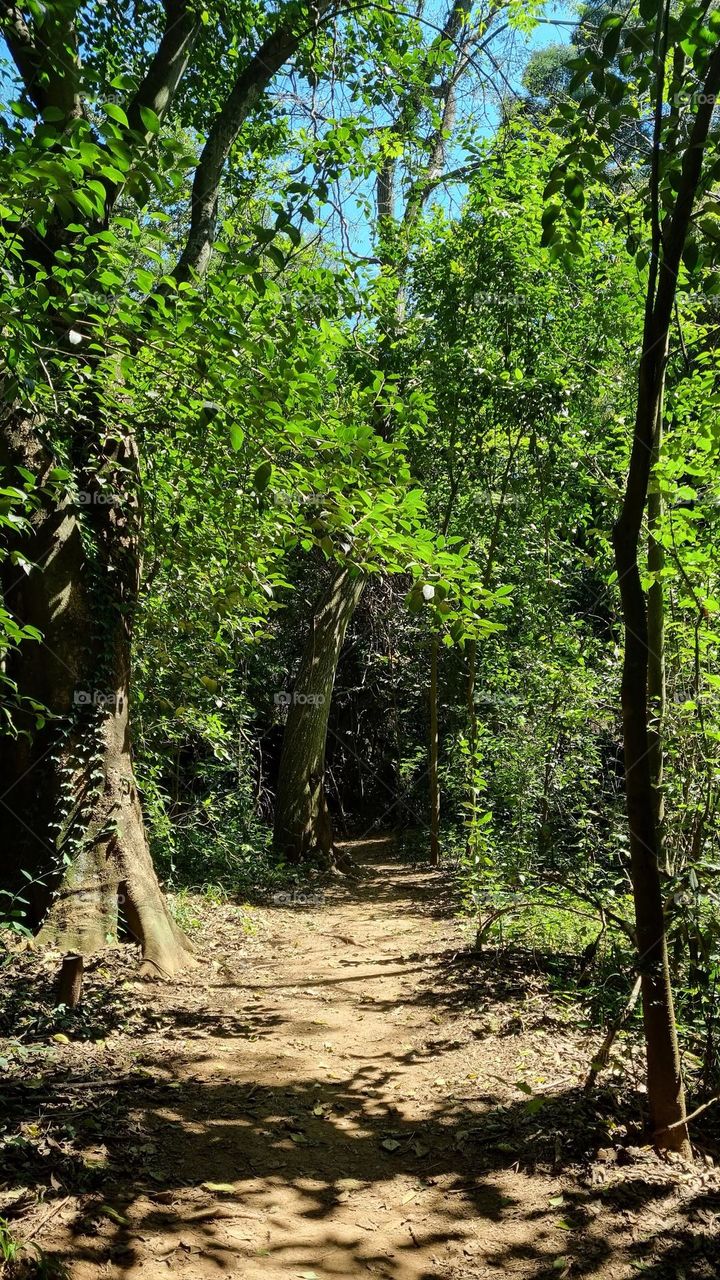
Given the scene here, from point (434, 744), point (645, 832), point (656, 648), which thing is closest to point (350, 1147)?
point (645, 832)

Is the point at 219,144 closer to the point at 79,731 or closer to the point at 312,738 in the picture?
the point at 79,731

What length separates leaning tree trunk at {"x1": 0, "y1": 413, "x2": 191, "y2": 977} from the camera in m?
5.13

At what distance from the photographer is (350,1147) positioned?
361cm

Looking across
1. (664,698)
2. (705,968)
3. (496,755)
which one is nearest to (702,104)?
(664,698)

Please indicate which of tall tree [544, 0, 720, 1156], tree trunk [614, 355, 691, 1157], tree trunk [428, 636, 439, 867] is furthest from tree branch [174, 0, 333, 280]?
tree trunk [428, 636, 439, 867]

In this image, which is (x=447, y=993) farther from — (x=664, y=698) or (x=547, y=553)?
(x=547, y=553)

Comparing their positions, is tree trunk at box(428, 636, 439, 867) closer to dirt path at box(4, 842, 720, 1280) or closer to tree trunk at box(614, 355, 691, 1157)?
dirt path at box(4, 842, 720, 1280)

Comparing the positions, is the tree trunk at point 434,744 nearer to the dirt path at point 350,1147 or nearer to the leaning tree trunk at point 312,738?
the leaning tree trunk at point 312,738

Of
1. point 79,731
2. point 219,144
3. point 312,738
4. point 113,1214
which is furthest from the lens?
point 312,738

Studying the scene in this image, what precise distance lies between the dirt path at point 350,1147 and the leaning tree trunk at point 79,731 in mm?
565

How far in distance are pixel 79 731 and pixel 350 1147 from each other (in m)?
2.86

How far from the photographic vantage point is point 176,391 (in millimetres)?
4410

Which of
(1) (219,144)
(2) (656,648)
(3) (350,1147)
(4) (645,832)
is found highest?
(1) (219,144)

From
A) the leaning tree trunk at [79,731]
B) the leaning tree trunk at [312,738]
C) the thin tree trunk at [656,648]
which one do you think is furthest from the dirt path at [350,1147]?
the leaning tree trunk at [312,738]
